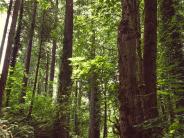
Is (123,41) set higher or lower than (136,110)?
higher

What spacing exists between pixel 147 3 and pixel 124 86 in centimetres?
342

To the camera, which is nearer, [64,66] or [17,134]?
[17,134]

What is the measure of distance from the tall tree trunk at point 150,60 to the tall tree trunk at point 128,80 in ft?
3.07

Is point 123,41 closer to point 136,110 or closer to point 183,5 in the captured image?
point 136,110

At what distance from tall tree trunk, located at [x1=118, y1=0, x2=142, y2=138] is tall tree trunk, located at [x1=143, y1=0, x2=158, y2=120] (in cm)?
94

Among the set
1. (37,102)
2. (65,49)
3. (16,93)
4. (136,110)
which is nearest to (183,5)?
(136,110)

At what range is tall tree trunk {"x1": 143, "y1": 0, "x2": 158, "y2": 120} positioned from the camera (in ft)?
22.5

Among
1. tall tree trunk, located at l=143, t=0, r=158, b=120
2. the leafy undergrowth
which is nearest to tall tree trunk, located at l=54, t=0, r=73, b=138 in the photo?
the leafy undergrowth

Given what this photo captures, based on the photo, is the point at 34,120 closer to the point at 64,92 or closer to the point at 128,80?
the point at 64,92

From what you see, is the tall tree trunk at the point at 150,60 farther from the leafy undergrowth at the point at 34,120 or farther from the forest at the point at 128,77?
the leafy undergrowth at the point at 34,120

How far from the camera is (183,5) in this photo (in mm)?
9891

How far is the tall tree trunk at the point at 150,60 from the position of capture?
686 cm

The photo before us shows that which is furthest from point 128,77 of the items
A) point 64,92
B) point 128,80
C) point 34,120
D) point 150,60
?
point 34,120

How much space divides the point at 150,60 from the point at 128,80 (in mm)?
1996
